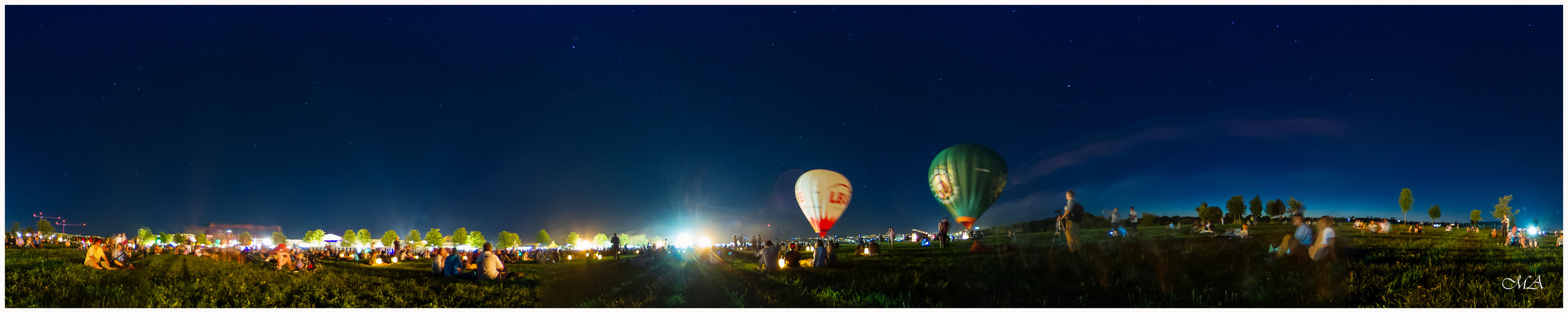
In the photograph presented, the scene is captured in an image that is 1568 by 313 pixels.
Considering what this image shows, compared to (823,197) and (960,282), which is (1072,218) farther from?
(823,197)

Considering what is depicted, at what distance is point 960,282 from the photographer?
10758 mm

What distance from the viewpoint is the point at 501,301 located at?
1145 centimetres

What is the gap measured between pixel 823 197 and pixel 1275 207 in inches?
1420

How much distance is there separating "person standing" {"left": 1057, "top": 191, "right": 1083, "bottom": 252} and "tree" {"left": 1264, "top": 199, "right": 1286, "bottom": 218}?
42.2 m

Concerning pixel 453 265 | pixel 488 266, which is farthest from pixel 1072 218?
pixel 453 265

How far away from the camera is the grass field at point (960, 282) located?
29.5 feet

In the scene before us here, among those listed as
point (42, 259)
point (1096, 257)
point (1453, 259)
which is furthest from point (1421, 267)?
point (42, 259)

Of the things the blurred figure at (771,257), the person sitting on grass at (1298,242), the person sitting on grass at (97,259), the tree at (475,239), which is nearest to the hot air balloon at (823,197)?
the blurred figure at (771,257)

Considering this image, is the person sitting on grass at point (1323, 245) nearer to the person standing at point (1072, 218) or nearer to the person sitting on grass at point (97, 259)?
the person standing at point (1072, 218)

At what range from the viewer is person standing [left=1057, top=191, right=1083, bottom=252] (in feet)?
44.5

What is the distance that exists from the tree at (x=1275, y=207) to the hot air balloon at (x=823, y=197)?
3250 cm

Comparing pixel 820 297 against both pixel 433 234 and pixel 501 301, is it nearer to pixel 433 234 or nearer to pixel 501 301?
pixel 501 301

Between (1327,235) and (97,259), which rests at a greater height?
(1327,235)

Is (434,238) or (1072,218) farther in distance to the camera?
(434,238)
